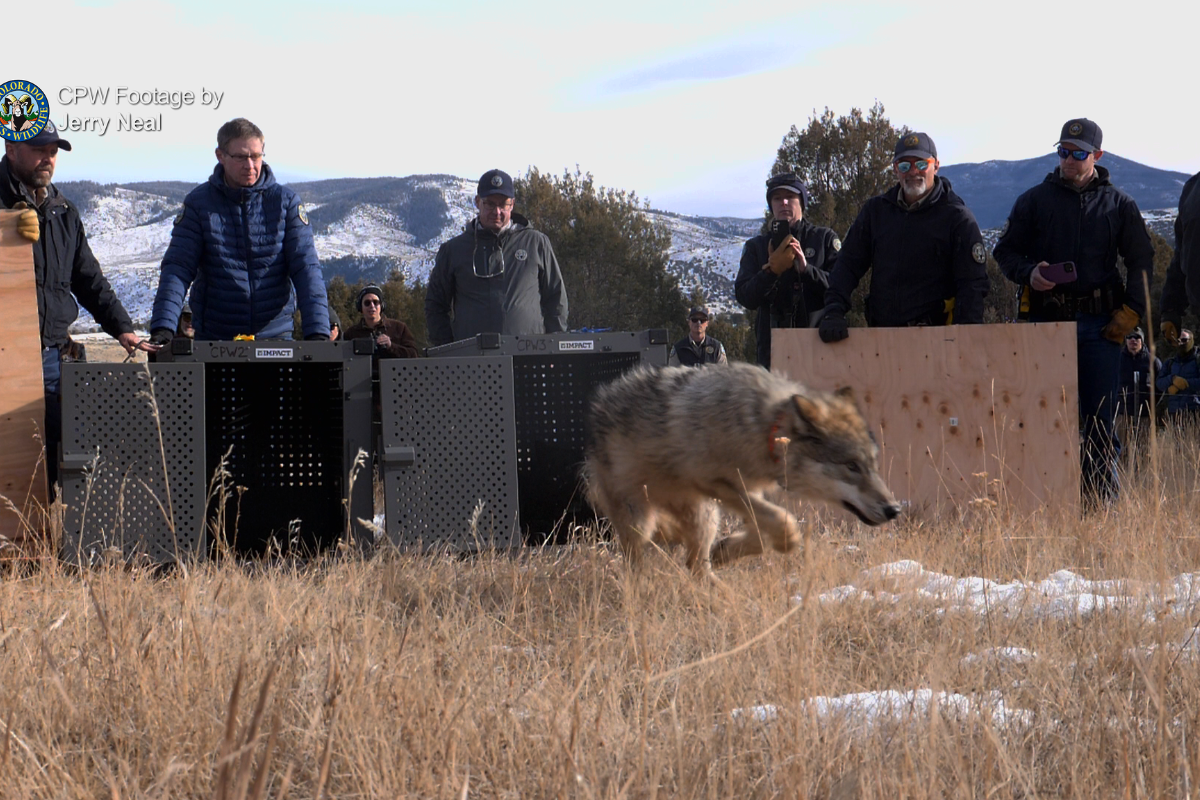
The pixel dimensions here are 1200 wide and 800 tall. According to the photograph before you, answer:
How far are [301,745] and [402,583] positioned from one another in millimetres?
2183

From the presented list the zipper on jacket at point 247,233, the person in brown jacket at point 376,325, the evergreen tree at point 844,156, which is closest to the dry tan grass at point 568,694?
the zipper on jacket at point 247,233

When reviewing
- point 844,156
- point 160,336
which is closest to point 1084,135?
point 160,336

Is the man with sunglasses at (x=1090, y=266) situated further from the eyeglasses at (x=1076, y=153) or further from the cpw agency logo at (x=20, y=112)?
the cpw agency logo at (x=20, y=112)

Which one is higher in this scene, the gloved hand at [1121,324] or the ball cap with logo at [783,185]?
the ball cap with logo at [783,185]

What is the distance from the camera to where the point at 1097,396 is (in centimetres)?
686

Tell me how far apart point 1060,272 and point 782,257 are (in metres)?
1.77

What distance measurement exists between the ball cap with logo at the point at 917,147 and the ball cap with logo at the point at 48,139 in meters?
4.78

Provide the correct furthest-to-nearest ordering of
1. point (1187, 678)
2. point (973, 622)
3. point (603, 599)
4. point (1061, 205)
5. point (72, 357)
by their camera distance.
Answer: point (1061, 205), point (72, 357), point (603, 599), point (973, 622), point (1187, 678)

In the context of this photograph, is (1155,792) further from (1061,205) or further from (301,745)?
(1061,205)

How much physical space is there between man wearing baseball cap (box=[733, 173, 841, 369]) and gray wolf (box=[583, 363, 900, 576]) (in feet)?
7.98

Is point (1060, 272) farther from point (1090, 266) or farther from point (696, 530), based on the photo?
point (696, 530)

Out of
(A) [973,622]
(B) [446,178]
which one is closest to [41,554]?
(A) [973,622]

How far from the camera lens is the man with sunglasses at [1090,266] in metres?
6.73

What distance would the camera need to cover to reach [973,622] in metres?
3.83
